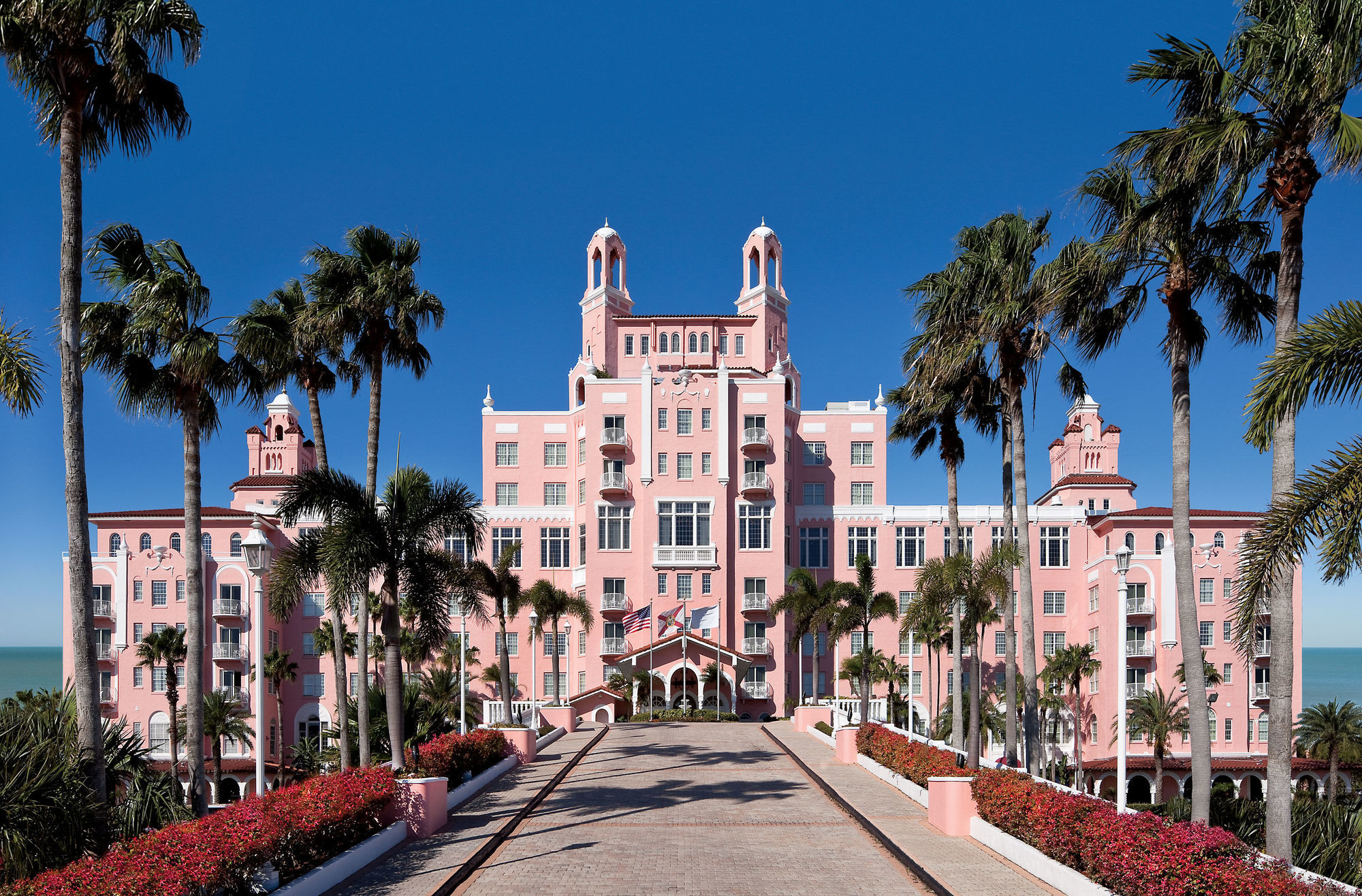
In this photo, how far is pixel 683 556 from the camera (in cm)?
6362

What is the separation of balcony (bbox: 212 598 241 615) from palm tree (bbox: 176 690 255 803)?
15.8ft

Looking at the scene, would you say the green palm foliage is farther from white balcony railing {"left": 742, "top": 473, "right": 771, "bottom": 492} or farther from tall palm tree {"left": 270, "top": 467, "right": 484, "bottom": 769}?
tall palm tree {"left": 270, "top": 467, "right": 484, "bottom": 769}

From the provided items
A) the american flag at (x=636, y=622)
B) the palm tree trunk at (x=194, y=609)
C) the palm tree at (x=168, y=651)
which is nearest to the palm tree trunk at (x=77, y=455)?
the palm tree trunk at (x=194, y=609)

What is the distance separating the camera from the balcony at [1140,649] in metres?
59.1

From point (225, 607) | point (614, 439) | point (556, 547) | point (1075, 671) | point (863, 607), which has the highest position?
point (614, 439)

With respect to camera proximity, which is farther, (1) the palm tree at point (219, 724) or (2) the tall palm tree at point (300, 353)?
(1) the palm tree at point (219, 724)

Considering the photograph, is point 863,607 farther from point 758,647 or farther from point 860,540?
point 860,540

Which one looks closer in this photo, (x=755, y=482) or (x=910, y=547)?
(x=755, y=482)

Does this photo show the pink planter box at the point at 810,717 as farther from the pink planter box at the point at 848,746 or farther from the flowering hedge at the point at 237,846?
the flowering hedge at the point at 237,846

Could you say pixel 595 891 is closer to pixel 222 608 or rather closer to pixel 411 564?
pixel 411 564

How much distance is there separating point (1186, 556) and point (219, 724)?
48.0 m

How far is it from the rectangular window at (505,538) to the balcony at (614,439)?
8.01 meters

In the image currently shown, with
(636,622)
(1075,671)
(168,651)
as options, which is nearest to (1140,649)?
(1075,671)

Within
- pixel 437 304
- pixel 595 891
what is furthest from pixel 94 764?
pixel 437 304
